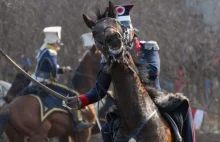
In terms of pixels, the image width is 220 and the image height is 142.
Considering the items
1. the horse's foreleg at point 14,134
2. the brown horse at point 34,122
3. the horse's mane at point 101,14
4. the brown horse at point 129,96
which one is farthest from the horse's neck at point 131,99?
the horse's foreleg at point 14,134

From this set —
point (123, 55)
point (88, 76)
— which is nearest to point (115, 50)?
point (123, 55)

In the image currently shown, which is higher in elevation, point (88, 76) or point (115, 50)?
point (115, 50)

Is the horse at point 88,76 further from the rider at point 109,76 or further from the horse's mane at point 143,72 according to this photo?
the horse's mane at point 143,72

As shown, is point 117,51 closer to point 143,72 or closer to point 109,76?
point 143,72

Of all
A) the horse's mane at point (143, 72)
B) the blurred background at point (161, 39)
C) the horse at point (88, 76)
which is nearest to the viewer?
the horse's mane at point (143, 72)

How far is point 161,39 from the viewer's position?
18188mm

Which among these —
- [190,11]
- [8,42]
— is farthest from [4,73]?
[190,11]

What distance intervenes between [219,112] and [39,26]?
4.66 meters

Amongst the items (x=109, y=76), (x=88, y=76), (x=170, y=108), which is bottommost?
(x=88, y=76)

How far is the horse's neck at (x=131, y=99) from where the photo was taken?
597 cm

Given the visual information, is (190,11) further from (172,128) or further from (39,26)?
(172,128)

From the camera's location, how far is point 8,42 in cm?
1708

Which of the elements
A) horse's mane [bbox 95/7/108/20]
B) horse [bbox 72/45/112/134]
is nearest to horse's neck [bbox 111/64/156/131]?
horse's mane [bbox 95/7/108/20]

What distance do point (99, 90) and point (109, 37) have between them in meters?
1.04
